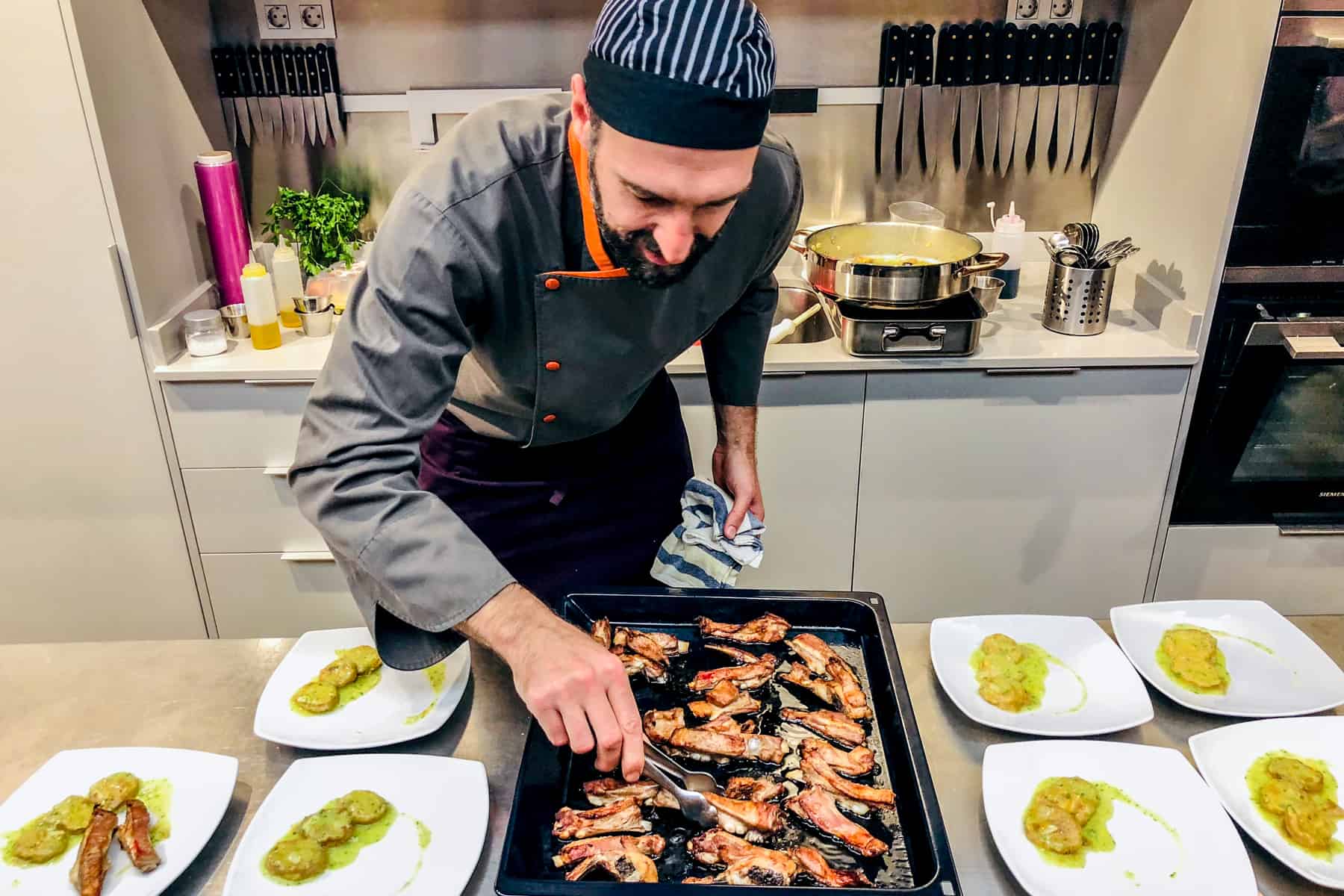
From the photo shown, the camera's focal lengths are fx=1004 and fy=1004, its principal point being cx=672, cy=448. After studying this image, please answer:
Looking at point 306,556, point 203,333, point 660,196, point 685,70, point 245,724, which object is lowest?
point 306,556

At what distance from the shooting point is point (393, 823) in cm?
111

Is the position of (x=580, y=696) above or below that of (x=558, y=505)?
above

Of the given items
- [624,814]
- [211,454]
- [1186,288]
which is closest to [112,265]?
[211,454]

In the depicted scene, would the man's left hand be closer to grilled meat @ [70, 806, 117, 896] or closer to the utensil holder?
grilled meat @ [70, 806, 117, 896]

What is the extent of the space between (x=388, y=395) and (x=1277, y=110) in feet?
6.95

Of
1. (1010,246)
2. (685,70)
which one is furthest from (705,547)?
(1010,246)

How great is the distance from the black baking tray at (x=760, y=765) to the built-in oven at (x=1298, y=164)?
1.66 metres

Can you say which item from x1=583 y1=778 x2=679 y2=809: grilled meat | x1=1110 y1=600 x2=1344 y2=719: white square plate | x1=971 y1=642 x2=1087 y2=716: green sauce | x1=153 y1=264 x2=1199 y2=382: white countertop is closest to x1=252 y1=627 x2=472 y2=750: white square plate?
x1=583 y1=778 x2=679 y2=809: grilled meat

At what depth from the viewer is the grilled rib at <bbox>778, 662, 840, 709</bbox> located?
1.24 meters

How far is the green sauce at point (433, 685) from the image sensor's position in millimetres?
1264

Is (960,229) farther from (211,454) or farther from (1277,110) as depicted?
(211,454)

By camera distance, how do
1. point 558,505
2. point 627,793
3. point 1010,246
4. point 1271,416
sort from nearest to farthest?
point 627,793, point 558,505, point 1271,416, point 1010,246

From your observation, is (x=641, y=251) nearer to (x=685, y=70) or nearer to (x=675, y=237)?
(x=675, y=237)

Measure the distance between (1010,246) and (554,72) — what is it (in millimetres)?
1392
